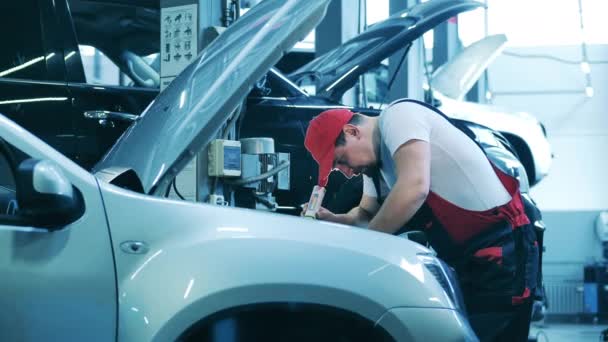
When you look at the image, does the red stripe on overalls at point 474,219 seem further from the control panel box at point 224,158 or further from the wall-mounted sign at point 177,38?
the wall-mounted sign at point 177,38

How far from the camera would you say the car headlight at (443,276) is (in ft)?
8.39

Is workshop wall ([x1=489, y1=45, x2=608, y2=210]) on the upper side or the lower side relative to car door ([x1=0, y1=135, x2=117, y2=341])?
lower

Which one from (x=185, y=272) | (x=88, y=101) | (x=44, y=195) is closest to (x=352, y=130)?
(x=185, y=272)

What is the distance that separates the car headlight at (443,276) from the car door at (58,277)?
0.86 m

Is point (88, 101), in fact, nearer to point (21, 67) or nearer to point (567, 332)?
point (21, 67)

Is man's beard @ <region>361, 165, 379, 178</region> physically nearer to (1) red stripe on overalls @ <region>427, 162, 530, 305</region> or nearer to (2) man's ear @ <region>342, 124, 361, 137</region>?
(2) man's ear @ <region>342, 124, 361, 137</region>

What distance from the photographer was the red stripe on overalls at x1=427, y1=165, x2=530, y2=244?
10.5 ft

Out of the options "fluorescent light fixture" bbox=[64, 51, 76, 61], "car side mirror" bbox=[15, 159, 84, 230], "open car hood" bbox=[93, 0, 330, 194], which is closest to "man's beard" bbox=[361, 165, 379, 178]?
"open car hood" bbox=[93, 0, 330, 194]

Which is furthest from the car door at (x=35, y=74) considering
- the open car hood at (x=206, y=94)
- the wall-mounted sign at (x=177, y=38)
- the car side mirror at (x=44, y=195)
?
the car side mirror at (x=44, y=195)

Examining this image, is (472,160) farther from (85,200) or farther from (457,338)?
(85,200)

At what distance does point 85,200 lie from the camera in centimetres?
230

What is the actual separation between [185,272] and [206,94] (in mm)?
1056

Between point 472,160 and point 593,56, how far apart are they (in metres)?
9.68

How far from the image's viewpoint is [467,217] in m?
3.20
